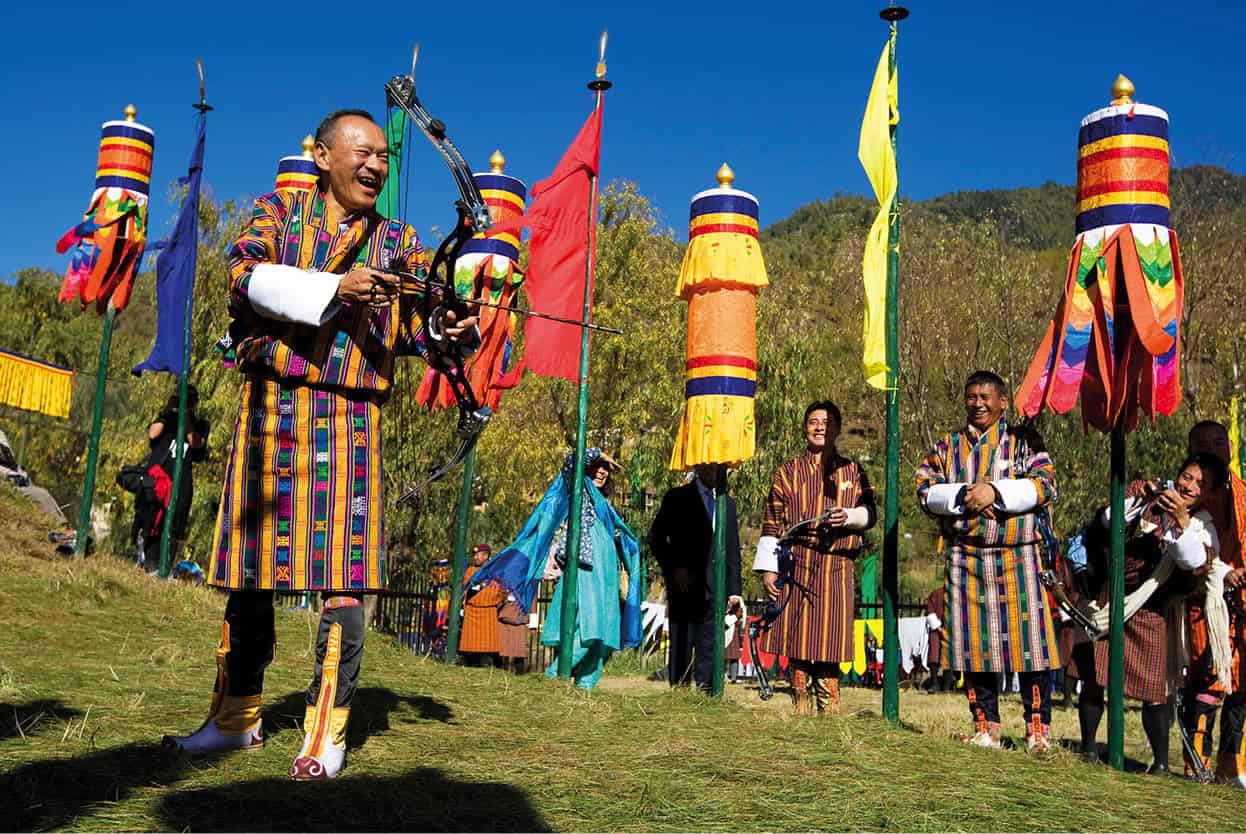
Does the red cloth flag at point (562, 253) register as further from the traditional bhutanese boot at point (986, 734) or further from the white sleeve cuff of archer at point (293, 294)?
the white sleeve cuff of archer at point (293, 294)

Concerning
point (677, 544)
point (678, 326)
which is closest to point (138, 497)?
point (677, 544)

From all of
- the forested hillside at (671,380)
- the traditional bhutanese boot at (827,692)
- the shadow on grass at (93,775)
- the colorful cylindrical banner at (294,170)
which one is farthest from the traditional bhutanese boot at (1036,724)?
the forested hillside at (671,380)

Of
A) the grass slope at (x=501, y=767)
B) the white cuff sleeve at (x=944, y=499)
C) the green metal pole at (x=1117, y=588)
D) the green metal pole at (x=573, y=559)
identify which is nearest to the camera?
the grass slope at (x=501, y=767)

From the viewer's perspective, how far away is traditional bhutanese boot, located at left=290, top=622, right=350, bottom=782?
3.43m

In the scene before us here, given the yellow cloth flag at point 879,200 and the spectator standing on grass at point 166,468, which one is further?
the spectator standing on grass at point 166,468

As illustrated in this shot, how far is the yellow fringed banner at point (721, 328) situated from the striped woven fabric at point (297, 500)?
9.06 feet

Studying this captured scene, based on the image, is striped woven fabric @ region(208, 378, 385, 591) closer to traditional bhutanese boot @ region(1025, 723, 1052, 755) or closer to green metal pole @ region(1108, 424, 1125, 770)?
traditional bhutanese boot @ region(1025, 723, 1052, 755)

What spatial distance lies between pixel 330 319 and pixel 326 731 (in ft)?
4.26

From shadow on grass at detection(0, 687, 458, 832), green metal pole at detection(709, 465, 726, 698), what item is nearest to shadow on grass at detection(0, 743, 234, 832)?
shadow on grass at detection(0, 687, 458, 832)

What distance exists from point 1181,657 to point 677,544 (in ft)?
9.97

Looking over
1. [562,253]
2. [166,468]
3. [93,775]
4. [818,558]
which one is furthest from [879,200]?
[166,468]

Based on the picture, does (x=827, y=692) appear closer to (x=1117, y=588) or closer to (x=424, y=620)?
(x=1117, y=588)

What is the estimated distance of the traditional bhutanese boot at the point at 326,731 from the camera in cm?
343

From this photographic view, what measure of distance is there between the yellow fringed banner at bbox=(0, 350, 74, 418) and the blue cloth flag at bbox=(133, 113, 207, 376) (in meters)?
4.96
